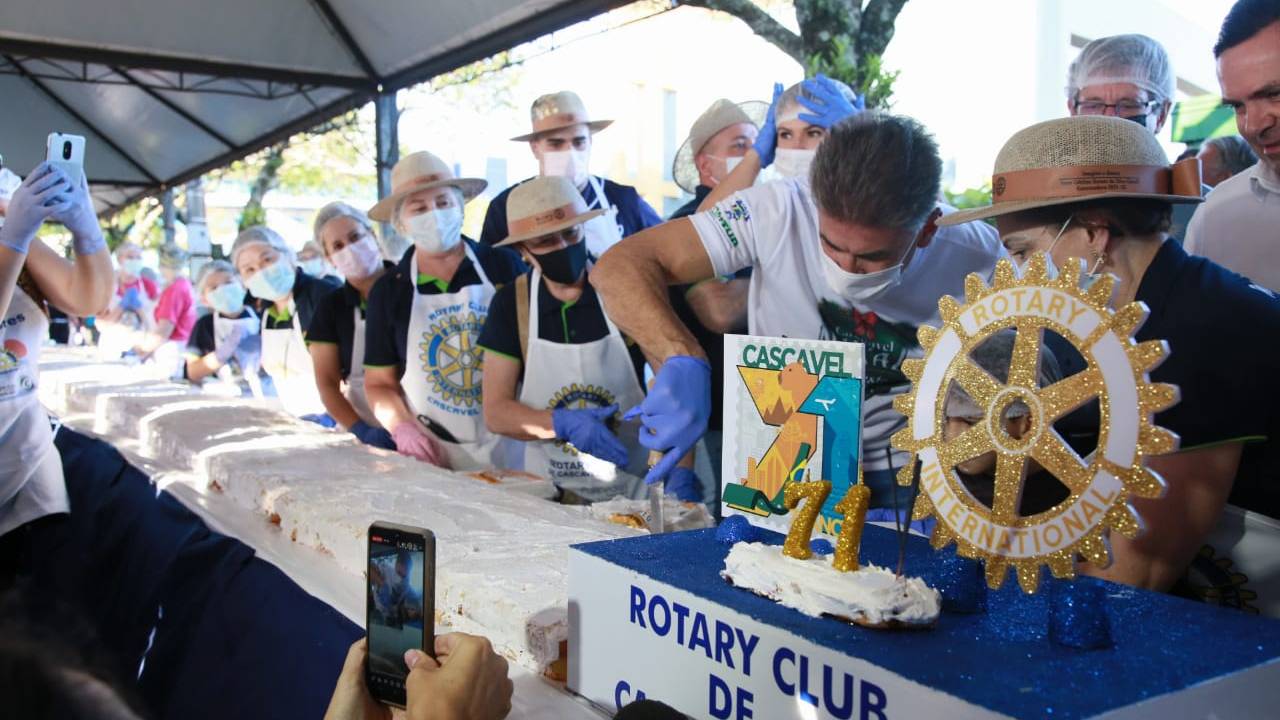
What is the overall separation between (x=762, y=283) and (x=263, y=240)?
11.5ft

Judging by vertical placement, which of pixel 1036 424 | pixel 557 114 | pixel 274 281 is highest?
pixel 557 114

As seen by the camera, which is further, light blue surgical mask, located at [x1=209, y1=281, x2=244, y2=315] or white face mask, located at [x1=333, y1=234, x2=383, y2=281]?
light blue surgical mask, located at [x1=209, y1=281, x2=244, y2=315]

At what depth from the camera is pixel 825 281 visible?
83.3 inches

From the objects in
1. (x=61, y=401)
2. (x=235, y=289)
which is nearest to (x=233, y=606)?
(x=61, y=401)

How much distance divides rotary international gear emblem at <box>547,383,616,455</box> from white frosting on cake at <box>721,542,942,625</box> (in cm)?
186

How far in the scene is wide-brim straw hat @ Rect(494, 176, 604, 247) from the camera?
2750 mm

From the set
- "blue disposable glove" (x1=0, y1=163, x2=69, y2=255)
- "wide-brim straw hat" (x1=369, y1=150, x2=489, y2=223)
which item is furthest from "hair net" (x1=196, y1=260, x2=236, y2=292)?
"blue disposable glove" (x1=0, y1=163, x2=69, y2=255)

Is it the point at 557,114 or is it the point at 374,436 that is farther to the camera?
the point at 557,114

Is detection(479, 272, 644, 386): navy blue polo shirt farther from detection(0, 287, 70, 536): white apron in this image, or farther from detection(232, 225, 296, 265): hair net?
detection(232, 225, 296, 265): hair net

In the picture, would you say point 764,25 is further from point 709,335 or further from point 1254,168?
point 1254,168

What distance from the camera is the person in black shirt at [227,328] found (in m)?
5.93

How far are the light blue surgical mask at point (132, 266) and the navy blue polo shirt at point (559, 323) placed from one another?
8.22 meters

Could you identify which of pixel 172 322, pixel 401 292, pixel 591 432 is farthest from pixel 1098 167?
pixel 172 322

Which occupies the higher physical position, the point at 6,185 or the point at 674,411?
the point at 6,185
